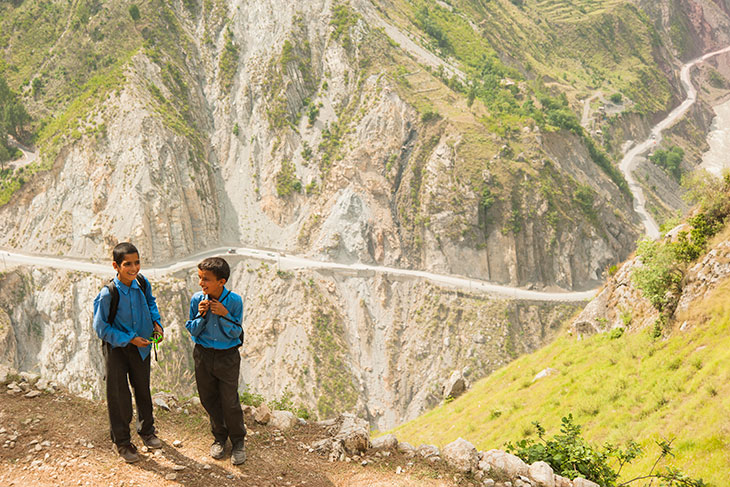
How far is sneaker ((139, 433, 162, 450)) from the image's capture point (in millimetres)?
8078

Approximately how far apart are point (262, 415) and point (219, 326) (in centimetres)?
314

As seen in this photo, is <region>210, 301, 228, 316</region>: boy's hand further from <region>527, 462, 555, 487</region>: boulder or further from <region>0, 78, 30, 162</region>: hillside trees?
<region>0, 78, 30, 162</region>: hillside trees

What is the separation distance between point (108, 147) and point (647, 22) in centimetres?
11836

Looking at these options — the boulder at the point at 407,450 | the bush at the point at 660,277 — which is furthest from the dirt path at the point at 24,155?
the bush at the point at 660,277

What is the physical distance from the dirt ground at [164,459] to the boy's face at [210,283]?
112 inches

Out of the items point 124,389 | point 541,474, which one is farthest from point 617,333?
point 124,389

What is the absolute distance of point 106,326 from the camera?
293 inches

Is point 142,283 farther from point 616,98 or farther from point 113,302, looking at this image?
→ point 616,98

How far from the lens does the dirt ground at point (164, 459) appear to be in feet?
23.7

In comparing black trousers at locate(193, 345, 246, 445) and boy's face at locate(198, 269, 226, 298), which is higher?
boy's face at locate(198, 269, 226, 298)

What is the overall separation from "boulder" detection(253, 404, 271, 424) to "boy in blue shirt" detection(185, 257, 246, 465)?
1503 mm

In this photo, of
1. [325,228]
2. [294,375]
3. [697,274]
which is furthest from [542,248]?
[697,274]

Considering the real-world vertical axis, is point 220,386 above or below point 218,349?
below

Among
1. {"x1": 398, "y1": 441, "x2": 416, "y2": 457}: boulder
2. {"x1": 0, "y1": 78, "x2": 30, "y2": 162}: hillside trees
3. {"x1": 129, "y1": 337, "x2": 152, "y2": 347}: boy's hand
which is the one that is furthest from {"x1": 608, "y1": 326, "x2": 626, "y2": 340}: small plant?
{"x1": 0, "y1": 78, "x2": 30, "y2": 162}: hillside trees
